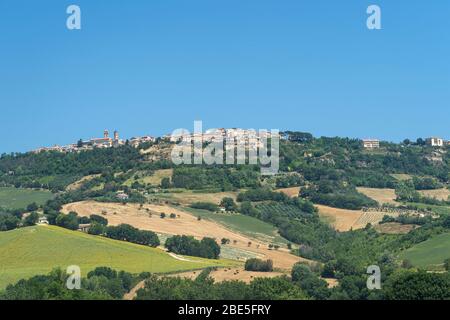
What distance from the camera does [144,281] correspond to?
65.5 m

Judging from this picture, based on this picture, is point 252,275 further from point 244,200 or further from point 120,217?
point 244,200

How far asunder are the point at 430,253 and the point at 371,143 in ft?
359

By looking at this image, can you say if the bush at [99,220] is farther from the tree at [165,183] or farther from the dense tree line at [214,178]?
the dense tree line at [214,178]

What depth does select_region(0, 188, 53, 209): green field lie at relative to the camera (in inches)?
4998

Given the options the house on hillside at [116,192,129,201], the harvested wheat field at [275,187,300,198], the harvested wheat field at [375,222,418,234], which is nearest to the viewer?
the harvested wheat field at [375,222,418,234]

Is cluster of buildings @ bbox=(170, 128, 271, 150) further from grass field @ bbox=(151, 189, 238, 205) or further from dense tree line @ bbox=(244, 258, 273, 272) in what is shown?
dense tree line @ bbox=(244, 258, 273, 272)

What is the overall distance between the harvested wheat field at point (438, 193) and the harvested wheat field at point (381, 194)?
530cm

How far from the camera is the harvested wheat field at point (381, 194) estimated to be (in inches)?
5167

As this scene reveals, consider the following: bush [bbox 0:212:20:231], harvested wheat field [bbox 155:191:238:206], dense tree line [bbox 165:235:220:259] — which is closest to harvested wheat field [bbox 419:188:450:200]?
harvested wheat field [bbox 155:191:238:206]

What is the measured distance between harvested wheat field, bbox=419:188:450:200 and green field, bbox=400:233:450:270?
4592 cm

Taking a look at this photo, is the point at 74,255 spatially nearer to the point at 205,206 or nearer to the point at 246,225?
the point at 246,225

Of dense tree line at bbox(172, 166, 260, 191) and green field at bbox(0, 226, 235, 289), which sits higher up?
dense tree line at bbox(172, 166, 260, 191)
